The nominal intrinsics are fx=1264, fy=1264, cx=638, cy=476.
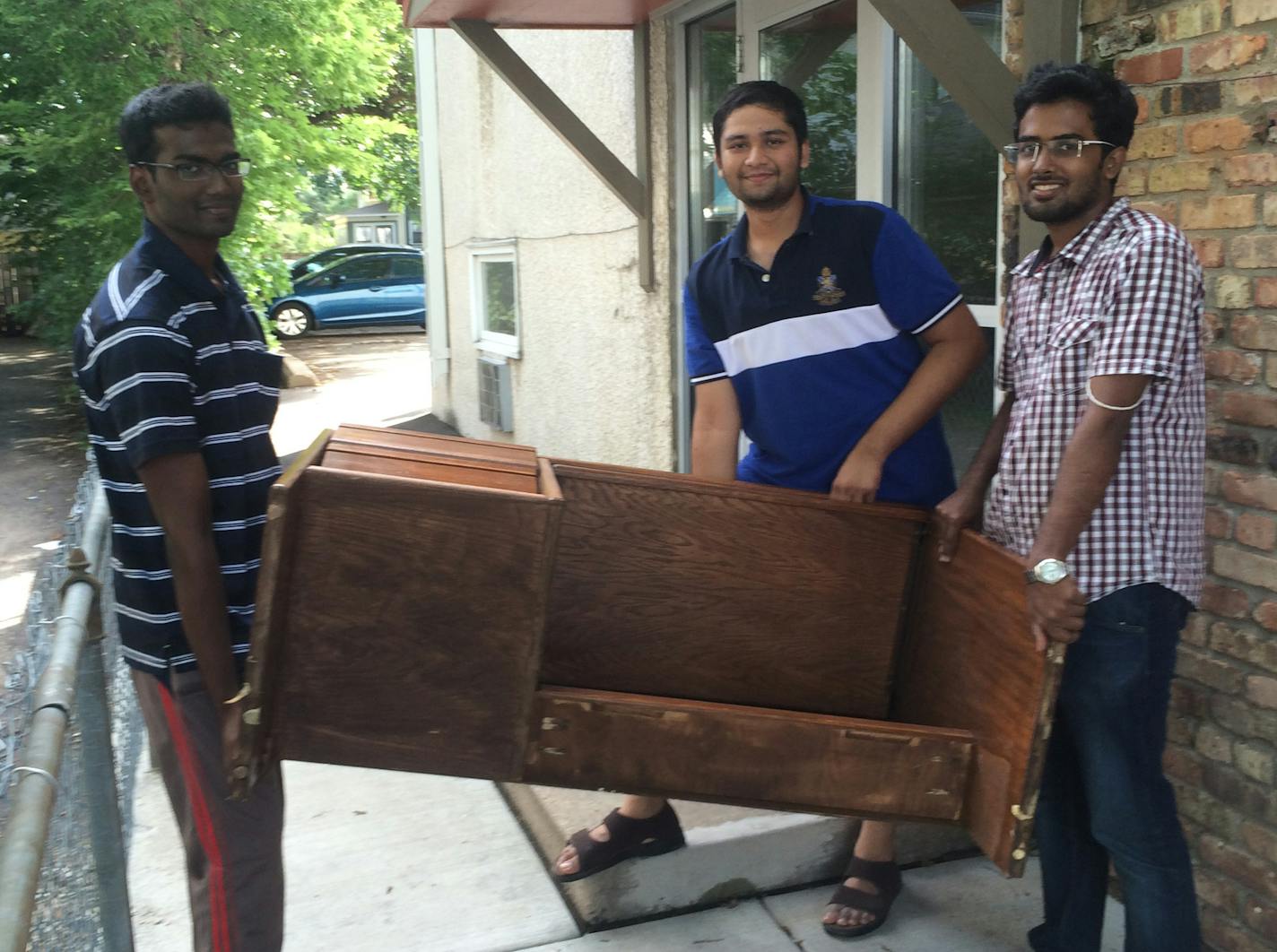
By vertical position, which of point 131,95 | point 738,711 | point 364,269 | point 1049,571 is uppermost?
point 131,95

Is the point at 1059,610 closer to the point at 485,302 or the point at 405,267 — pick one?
the point at 485,302

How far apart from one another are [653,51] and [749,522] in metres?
3.48

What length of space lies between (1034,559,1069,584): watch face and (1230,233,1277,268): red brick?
870mm

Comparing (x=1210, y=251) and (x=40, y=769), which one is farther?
(x=1210, y=251)

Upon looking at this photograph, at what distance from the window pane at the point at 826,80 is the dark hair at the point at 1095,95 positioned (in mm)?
1827

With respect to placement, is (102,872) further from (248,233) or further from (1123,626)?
(248,233)

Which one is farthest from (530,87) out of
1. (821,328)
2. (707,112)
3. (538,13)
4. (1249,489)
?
(1249,489)

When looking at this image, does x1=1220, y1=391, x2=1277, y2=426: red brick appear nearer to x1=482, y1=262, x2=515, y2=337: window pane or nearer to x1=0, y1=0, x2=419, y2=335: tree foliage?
x1=482, y1=262, x2=515, y2=337: window pane

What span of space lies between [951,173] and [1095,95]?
1450 millimetres

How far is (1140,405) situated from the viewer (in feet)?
7.02

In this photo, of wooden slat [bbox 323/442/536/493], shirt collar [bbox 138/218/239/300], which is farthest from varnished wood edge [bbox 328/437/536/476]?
shirt collar [bbox 138/218/239/300]

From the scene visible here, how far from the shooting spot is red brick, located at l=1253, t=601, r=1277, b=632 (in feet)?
8.36

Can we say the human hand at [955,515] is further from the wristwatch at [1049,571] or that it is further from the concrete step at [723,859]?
the concrete step at [723,859]

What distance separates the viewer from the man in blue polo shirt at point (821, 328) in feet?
8.46
